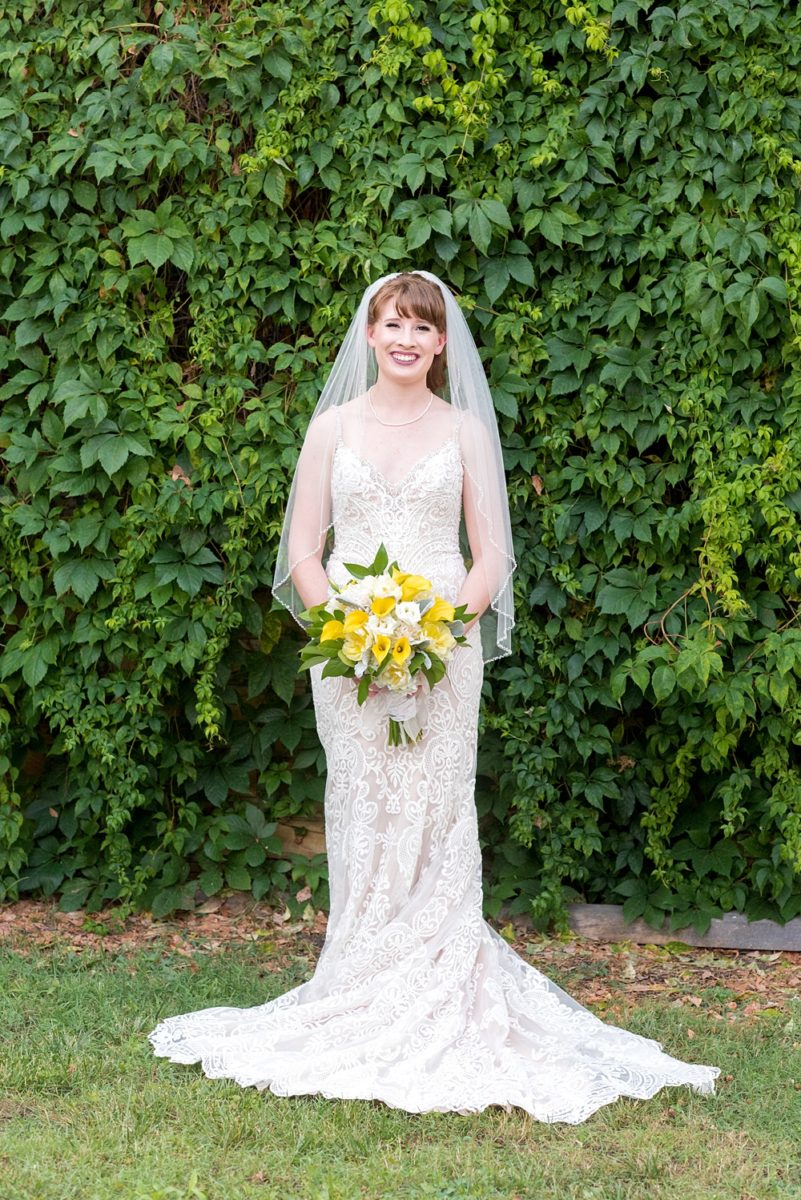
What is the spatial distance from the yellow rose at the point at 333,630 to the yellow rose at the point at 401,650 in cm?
15

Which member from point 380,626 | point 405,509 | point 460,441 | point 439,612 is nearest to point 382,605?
point 380,626

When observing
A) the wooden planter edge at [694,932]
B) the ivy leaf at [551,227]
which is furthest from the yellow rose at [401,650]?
the wooden planter edge at [694,932]

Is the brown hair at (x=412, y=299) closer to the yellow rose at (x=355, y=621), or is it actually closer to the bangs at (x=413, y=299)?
the bangs at (x=413, y=299)

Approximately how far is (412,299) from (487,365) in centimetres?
104

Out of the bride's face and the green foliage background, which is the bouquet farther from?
the green foliage background

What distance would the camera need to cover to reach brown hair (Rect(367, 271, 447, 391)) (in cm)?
394

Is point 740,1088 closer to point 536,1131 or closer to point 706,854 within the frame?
point 536,1131

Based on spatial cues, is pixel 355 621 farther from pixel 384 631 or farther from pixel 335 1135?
pixel 335 1135

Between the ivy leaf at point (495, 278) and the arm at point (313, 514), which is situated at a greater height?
the ivy leaf at point (495, 278)

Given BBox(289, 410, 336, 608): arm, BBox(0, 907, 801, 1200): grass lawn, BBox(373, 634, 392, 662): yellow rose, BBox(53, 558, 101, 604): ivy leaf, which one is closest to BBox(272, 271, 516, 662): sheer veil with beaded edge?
BBox(289, 410, 336, 608): arm

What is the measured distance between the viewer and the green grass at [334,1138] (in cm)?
314

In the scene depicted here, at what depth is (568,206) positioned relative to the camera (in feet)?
15.7

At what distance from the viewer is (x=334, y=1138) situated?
3.39m

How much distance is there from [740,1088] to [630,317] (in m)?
2.49
